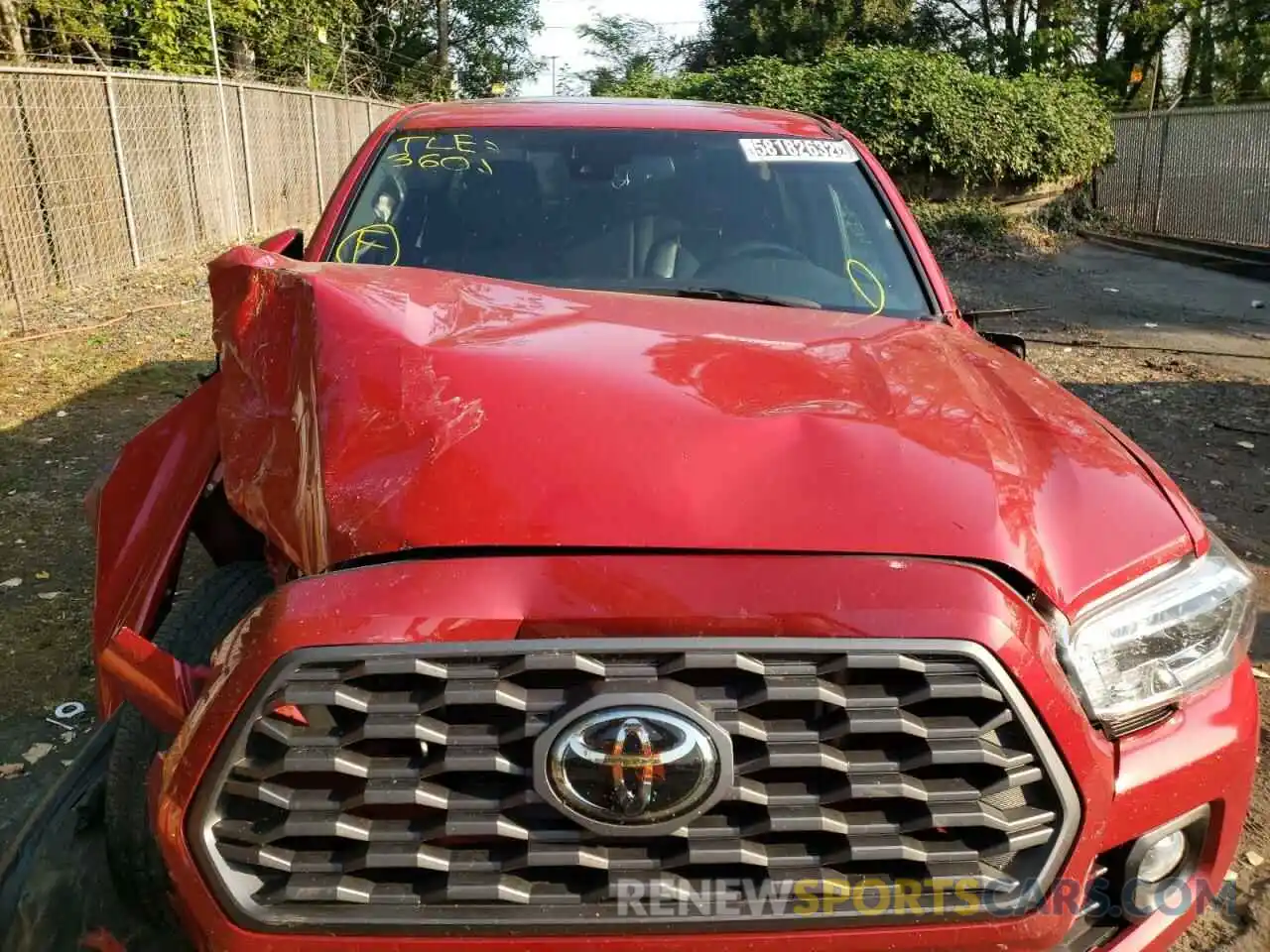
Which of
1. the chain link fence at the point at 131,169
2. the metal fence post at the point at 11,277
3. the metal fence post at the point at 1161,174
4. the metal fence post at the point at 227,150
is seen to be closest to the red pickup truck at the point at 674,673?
the metal fence post at the point at 11,277

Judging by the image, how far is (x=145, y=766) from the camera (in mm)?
1673

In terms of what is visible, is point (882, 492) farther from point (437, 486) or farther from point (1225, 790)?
point (1225, 790)

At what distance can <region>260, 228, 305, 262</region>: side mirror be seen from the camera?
280 cm

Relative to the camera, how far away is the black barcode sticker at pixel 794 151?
312cm

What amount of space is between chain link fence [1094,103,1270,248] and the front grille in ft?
49.8

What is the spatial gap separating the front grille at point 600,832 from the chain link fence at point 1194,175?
15189 millimetres

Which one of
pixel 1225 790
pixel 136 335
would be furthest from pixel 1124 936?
pixel 136 335

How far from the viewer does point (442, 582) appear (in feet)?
4.50

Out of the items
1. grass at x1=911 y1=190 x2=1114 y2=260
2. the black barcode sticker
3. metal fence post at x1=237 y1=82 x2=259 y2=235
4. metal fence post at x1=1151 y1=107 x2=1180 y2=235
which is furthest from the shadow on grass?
metal fence post at x1=1151 y1=107 x2=1180 y2=235

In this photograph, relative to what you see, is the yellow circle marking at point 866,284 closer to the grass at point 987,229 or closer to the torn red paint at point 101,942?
the torn red paint at point 101,942

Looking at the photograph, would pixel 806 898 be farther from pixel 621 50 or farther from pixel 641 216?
pixel 621 50

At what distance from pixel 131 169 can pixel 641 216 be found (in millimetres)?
9603

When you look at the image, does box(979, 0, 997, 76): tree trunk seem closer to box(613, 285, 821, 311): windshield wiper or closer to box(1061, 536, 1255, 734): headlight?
box(613, 285, 821, 311): windshield wiper

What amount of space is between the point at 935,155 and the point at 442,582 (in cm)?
1508
